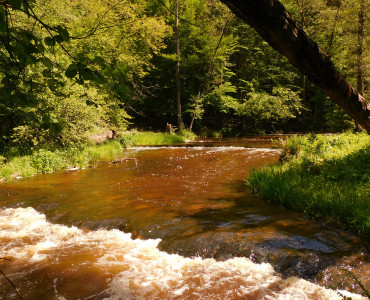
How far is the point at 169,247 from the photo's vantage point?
14.5ft

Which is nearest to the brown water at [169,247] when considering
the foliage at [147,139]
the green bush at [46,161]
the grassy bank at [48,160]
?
the grassy bank at [48,160]

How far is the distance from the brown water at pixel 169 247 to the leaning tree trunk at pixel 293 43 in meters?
2.30

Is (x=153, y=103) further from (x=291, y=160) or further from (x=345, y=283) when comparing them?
(x=345, y=283)

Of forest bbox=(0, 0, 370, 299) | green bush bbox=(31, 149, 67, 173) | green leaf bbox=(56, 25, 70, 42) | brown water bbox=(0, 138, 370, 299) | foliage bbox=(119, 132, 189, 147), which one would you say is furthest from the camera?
foliage bbox=(119, 132, 189, 147)

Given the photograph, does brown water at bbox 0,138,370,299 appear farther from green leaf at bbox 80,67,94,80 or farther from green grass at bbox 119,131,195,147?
green grass at bbox 119,131,195,147

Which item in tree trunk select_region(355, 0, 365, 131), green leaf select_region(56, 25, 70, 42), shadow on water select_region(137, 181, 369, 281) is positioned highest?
tree trunk select_region(355, 0, 365, 131)

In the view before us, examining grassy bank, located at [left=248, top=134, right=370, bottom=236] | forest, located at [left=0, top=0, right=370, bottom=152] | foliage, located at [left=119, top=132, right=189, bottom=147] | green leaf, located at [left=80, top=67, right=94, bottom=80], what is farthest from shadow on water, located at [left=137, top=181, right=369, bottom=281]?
foliage, located at [left=119, top=132, right=189, bottom=147]

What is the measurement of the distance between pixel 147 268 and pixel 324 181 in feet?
15.0

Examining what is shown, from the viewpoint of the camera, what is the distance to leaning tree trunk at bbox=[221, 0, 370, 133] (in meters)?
1.71

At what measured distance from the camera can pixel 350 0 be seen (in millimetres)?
14102

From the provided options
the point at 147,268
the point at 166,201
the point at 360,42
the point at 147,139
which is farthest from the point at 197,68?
the point at 147,268

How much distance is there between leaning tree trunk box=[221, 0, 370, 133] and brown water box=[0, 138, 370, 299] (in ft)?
7.54

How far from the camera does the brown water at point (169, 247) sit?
11.1 feet

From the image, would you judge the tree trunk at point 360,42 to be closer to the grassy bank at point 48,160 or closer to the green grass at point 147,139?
the green grass at point 147,139
